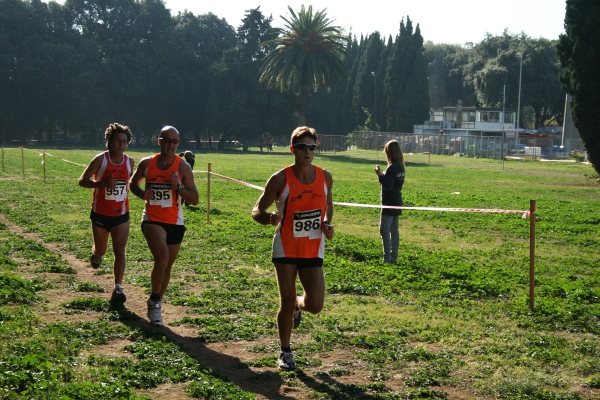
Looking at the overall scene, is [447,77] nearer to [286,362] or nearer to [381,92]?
[381,92]

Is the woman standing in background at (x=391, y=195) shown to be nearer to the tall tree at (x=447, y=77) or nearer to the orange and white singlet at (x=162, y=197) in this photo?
the orange and white singlet at (x=162, y=197)

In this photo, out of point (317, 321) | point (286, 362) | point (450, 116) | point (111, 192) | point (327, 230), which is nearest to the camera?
point (327, 230)

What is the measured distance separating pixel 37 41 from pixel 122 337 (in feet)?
263

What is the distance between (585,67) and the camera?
102ft

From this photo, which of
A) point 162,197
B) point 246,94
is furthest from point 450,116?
point 162,197

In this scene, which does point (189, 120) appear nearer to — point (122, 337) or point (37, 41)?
point (37, 41)

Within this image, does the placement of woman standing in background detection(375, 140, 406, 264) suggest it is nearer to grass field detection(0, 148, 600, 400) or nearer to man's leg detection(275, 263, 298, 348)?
grass field detection(0, 148, 600, 400)

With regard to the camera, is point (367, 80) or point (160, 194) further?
point (367, 80)

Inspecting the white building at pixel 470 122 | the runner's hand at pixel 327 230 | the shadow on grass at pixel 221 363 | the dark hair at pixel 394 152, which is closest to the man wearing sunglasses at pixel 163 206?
the shadow on grass at pixel 221 363

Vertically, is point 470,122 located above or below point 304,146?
above

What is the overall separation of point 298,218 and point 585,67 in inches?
1111

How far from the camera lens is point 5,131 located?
3164 inches

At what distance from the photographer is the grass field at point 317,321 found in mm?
5938

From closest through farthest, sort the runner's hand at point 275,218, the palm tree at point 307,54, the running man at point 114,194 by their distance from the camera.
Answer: the runner's hand at point 275,218, the running man at point 114,194, the palm tree at point 307,54
